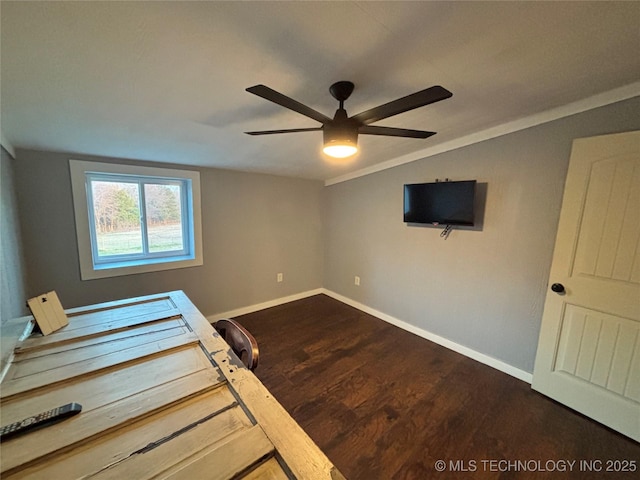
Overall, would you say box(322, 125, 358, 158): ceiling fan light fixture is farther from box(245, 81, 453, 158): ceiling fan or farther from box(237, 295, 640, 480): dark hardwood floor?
box(237, 295, 640, 480): dark hardwood floor

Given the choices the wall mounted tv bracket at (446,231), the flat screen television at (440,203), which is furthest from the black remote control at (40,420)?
the wall mounted tv bracket at (446,231)

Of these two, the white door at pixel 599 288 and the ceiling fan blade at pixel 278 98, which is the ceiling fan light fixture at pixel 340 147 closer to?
the ceiling fan blade at pixel 278 98

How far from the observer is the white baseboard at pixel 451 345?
2160mm

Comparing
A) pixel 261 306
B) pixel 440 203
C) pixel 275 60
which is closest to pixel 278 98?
pixel 275 60

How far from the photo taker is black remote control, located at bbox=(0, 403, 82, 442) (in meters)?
0.65

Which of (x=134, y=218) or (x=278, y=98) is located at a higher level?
(x=278, y=98)

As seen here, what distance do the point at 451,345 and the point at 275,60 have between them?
9.61 ft

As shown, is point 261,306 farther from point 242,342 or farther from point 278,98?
point 278,98

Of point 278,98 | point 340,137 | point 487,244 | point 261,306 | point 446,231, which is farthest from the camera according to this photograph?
point 261,306

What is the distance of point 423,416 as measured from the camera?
1.75 meters

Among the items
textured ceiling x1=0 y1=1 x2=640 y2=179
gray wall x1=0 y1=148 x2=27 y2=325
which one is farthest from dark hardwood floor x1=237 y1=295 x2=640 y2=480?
textured ceiling x1=0 y1=1 x2=640 y2=179

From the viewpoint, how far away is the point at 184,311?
1.48m

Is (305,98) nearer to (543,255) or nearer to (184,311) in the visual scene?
(184,311)

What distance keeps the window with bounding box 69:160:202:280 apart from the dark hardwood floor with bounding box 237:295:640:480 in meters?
1.50
